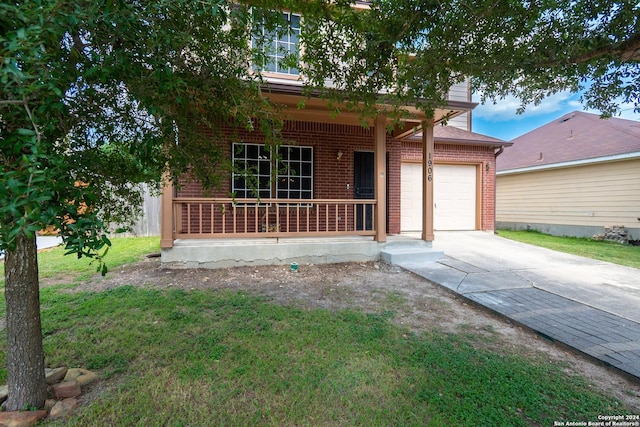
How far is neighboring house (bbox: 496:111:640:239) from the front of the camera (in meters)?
10.2

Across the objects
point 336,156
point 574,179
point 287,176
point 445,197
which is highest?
point 336,156

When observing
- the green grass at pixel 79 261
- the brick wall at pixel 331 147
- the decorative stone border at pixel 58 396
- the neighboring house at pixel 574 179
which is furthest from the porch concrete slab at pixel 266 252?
the neighboring house at pixel 574 179

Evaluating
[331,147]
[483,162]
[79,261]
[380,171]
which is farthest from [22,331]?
[483,162]

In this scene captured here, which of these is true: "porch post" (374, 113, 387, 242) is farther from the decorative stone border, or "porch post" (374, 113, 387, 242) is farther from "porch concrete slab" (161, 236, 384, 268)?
the decorative stone border

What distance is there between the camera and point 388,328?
130 inches

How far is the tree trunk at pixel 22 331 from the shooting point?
6.52ft

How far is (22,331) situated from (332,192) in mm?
6379

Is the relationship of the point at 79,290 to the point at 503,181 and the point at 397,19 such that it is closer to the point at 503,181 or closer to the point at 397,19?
the point at 397,19

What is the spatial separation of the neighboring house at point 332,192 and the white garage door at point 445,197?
3 cm

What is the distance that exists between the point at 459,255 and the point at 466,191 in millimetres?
3812

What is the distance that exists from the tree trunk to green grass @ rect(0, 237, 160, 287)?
232 centimetres

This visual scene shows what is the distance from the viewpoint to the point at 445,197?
981 cm

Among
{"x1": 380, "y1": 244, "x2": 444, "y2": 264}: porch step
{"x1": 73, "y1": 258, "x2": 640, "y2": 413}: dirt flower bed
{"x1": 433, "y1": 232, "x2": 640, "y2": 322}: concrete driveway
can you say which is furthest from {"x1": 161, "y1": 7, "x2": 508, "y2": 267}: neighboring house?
{"x1": 433, "y1": 232, "x2": 640, "y2": 322}: concrete driveway

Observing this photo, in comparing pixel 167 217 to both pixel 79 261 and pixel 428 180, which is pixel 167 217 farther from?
pixel 428 180
